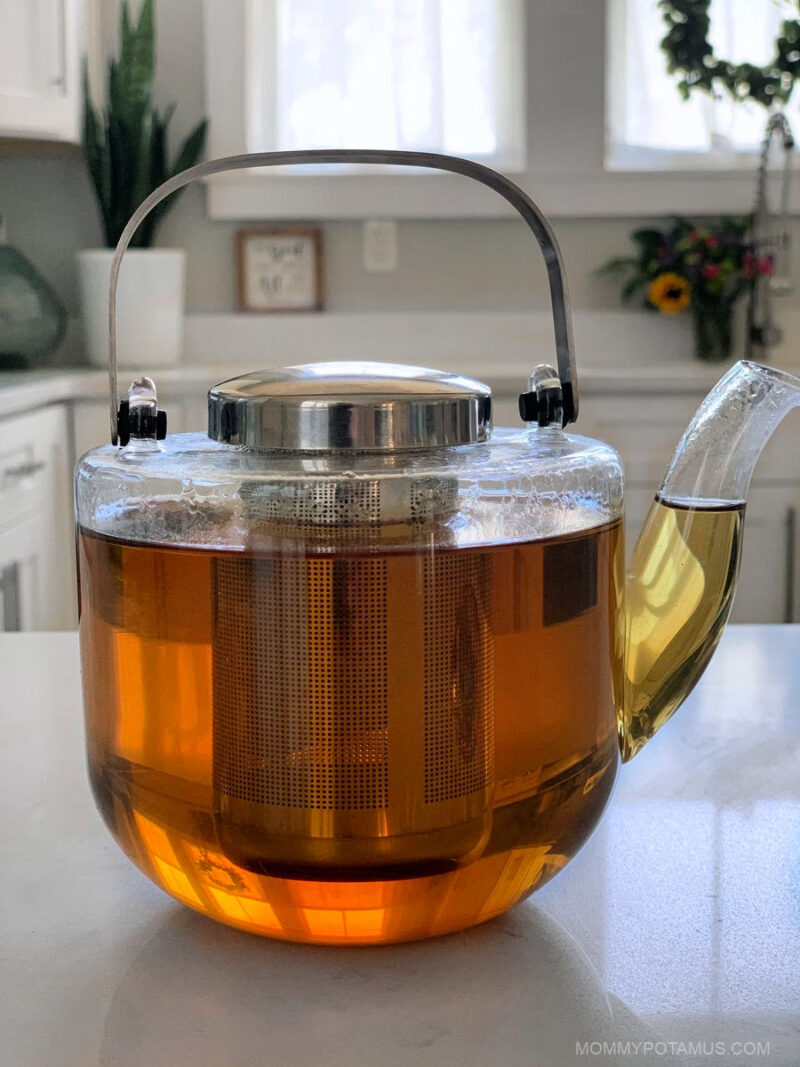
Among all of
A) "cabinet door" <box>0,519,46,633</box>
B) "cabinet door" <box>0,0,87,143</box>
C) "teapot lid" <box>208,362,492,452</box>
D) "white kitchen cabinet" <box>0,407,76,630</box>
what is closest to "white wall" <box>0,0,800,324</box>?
"cabinet door" <box>0,0,87,143</box>

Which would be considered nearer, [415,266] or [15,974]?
[15,974]

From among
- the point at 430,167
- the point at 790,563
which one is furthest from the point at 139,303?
the point at 430,167

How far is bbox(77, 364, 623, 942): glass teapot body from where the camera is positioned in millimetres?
411

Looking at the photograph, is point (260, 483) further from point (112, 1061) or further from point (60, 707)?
point (60, 707)

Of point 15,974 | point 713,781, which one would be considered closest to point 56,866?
point 15,974

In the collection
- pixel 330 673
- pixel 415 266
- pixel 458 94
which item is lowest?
pixel 330 673

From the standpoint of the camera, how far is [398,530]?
421 millimetres

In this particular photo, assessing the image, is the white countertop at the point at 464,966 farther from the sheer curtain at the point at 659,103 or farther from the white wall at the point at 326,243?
the sheer curtain at the point at 659,103

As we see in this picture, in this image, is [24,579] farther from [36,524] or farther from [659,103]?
[659,103]

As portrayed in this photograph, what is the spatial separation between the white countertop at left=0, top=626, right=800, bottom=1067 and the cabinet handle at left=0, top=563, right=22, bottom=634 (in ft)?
5.17

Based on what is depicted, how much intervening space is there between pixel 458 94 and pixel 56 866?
259 cm

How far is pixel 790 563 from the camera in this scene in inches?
95.3

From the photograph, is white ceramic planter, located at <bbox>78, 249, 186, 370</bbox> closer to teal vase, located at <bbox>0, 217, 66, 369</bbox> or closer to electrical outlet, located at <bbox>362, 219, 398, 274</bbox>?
teal vase, located at <bbox>0, 217, 66, 369</bbox>

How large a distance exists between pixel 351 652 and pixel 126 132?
7.88 ft
